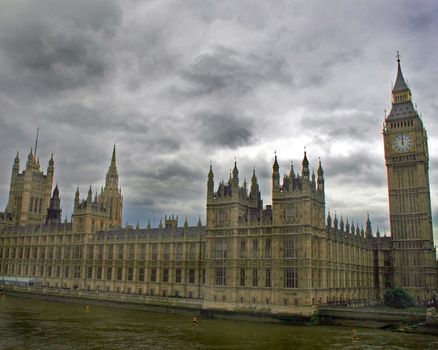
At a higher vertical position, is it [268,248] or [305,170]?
[305,170]

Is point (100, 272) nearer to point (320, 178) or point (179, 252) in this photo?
point (179, 252)

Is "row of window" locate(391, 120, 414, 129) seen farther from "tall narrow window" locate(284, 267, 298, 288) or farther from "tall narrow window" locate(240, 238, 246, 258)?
"tall narrow window" locate(284, 267, 298, 288)

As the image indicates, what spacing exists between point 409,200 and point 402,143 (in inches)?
590

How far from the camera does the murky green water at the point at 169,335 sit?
182 feet

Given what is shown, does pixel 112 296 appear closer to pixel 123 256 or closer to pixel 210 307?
pixel 123 256

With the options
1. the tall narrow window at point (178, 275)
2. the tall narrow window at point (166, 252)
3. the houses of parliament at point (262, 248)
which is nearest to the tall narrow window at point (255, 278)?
the houses of parliament at point (262, 248)

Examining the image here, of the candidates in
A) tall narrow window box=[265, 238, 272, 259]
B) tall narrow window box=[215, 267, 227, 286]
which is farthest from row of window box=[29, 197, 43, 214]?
tall narrow window box=[265, 238, 272, 259]

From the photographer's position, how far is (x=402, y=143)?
119 m

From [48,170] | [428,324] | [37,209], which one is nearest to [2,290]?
[37,209]

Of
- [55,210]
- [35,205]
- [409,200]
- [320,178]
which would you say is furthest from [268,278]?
[35,205]

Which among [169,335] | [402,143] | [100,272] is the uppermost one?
[402,143]

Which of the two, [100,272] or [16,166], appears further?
[16,166]

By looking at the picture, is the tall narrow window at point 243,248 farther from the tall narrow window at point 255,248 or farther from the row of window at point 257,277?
the row of window at point 257,277

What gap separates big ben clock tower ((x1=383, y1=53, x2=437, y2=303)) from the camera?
11034cm
